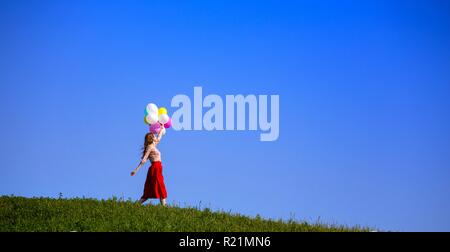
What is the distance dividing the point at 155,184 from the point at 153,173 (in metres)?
0.39

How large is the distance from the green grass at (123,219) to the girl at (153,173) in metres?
1.05

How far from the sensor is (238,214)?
68.4ft

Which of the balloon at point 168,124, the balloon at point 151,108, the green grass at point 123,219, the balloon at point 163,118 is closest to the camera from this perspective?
the green grass at point 123,219

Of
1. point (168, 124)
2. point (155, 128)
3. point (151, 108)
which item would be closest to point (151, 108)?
point (151, 108)

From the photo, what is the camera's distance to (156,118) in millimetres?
22609

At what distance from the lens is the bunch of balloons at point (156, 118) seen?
73.8 feet

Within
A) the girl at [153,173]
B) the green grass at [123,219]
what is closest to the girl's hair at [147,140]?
the girl at [153,173]

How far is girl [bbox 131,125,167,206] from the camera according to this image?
896 inches

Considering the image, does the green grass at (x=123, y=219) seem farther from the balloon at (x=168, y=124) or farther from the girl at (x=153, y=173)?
the balloon at (x=168, y=124)

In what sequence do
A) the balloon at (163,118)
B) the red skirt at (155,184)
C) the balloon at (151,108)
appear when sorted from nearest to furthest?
the balloon at (151,108), the balloon at (163,118), the red skirt at (155,184)

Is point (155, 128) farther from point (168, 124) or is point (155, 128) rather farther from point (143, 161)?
point (143, 161)

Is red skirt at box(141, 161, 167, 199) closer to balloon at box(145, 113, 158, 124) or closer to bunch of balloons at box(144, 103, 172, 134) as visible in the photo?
bunch of balloons at box(144, 103, 172, 134)
